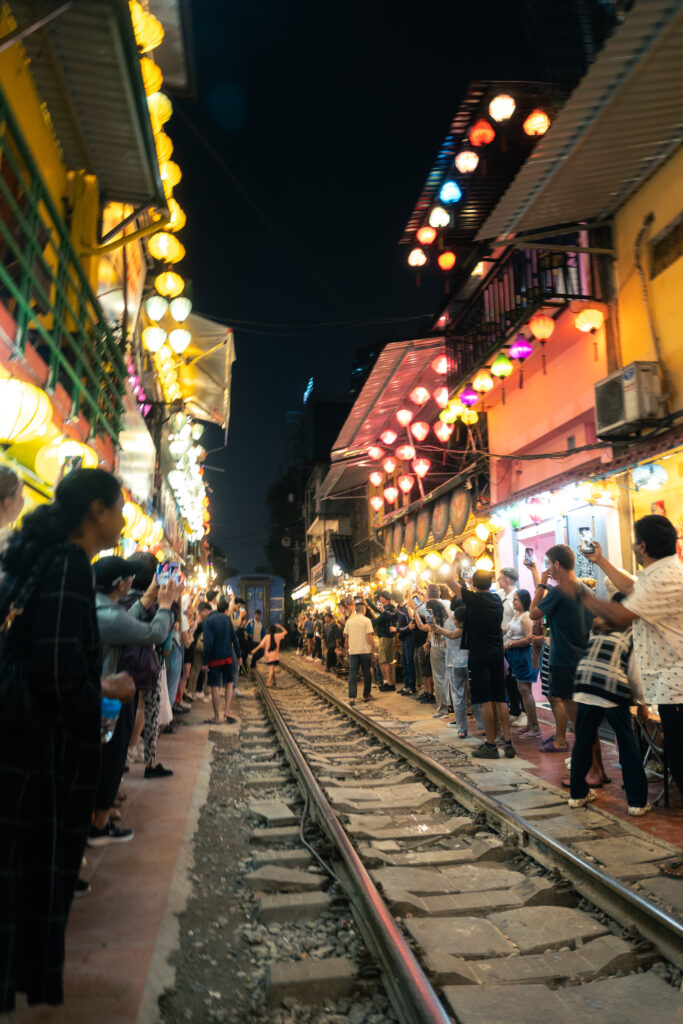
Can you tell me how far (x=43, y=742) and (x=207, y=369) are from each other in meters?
16.8

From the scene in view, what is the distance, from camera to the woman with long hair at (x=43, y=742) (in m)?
2.06

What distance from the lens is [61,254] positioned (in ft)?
22.3

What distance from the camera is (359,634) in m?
14.6

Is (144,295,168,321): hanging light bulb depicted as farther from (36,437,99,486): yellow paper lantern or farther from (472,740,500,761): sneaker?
(472,740,500,761): sneaker

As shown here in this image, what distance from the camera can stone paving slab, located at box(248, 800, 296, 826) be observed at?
5.96 meters

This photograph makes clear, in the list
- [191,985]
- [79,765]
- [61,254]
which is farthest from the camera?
[61,254]

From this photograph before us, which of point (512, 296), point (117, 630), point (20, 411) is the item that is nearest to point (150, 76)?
point (20, 411)

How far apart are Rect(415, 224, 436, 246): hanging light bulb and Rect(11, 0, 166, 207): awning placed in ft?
30.2

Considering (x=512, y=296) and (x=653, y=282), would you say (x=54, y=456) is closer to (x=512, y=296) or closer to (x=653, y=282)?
(x=653, y=282)

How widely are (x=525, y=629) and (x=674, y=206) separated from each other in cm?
624

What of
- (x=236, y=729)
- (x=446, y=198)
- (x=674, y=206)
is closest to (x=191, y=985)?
(x=236, y=729)

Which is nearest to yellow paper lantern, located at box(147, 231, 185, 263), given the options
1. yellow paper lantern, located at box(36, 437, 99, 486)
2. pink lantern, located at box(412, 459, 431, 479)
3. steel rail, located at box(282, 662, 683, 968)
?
yellow paper lantern, located at box(36, 437, 99, 486)

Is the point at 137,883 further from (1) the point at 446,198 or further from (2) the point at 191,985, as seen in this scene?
(1) the point at 446,198

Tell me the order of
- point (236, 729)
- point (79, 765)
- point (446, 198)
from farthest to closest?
point (446, 198)
point (236, 729)
point (79, 765)
